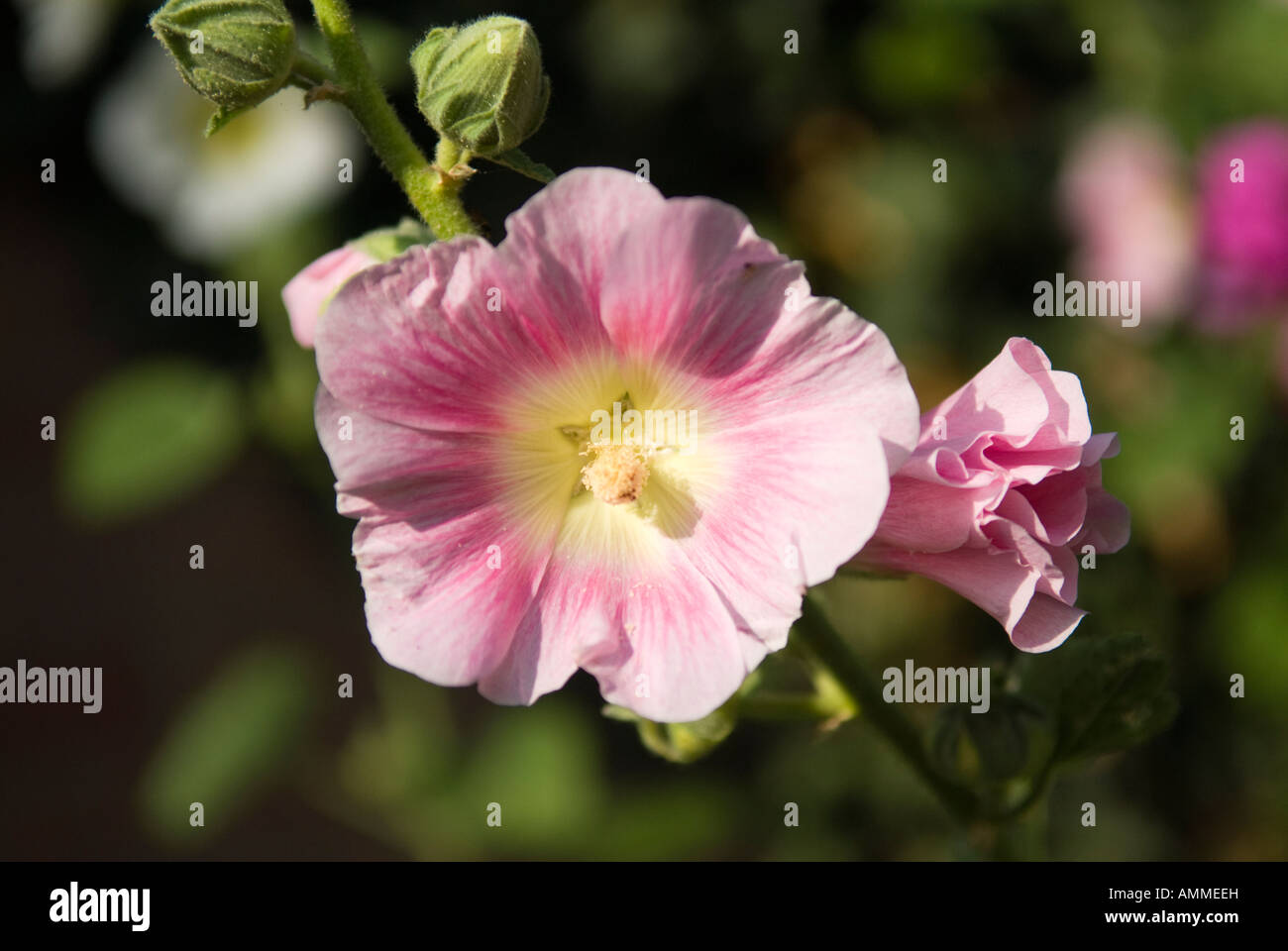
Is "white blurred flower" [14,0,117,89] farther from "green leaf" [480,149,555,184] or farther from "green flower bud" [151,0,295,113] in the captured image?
"green leaf" [480,149,555,184]

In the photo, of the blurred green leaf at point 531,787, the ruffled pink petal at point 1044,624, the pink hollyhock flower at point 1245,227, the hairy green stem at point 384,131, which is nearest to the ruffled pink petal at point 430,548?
the hairy green stem at point 384,131

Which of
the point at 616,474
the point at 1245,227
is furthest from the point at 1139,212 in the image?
the point at 616,474

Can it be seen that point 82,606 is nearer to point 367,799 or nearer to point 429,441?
point 367,799

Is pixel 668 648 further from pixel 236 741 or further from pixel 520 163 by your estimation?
pixel 236 741

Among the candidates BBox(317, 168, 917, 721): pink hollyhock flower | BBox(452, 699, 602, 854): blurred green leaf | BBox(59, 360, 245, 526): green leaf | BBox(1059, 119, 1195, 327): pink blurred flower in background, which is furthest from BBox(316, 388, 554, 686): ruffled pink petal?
BBox(1059, 119, 1195, 327): pink blurred flower in background

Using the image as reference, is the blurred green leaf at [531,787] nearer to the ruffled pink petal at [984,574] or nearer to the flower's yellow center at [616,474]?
the flower's yellow center at [616,474]
